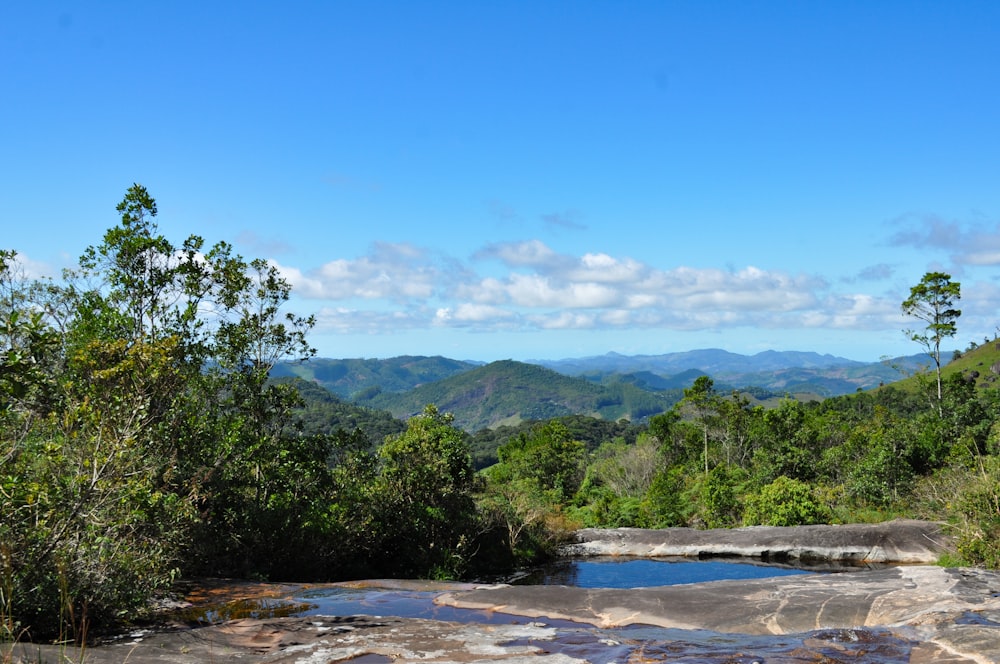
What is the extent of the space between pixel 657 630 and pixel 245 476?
12147 mm

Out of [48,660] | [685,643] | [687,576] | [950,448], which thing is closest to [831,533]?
[687,576]

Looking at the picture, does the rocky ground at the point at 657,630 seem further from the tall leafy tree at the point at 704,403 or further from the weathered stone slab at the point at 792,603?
the tall leafy tree at the point at 704,403

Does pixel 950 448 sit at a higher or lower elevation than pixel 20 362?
lower

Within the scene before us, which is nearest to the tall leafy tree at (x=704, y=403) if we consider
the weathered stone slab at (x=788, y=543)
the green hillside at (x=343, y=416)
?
the weathered stone slab at (x=788, y=543)

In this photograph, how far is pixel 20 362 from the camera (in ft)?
24.4

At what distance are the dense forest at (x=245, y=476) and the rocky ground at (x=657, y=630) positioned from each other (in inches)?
64.3

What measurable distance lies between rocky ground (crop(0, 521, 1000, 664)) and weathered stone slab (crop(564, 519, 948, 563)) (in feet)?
47.1

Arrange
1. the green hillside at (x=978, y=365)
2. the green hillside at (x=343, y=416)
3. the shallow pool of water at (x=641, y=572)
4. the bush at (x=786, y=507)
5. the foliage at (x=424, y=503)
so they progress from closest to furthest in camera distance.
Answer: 1. the foliage at (x=424, y=503)
2. the shallow pool of water at (x=641, y=572)
3. the bush at (x=786, y=507)
4. the green hillside at (x=978, y=365)
5. the green hillside at (x=343, y=416)

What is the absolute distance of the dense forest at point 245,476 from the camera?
28.5ft

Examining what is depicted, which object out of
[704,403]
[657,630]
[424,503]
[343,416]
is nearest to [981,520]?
[657,630]

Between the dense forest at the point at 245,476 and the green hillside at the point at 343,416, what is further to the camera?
the green hillside at the point at 343,416

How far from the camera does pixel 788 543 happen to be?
28.8 metres

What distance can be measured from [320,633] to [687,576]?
1936 centimetres

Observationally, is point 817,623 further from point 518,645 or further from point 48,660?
point 48,660
